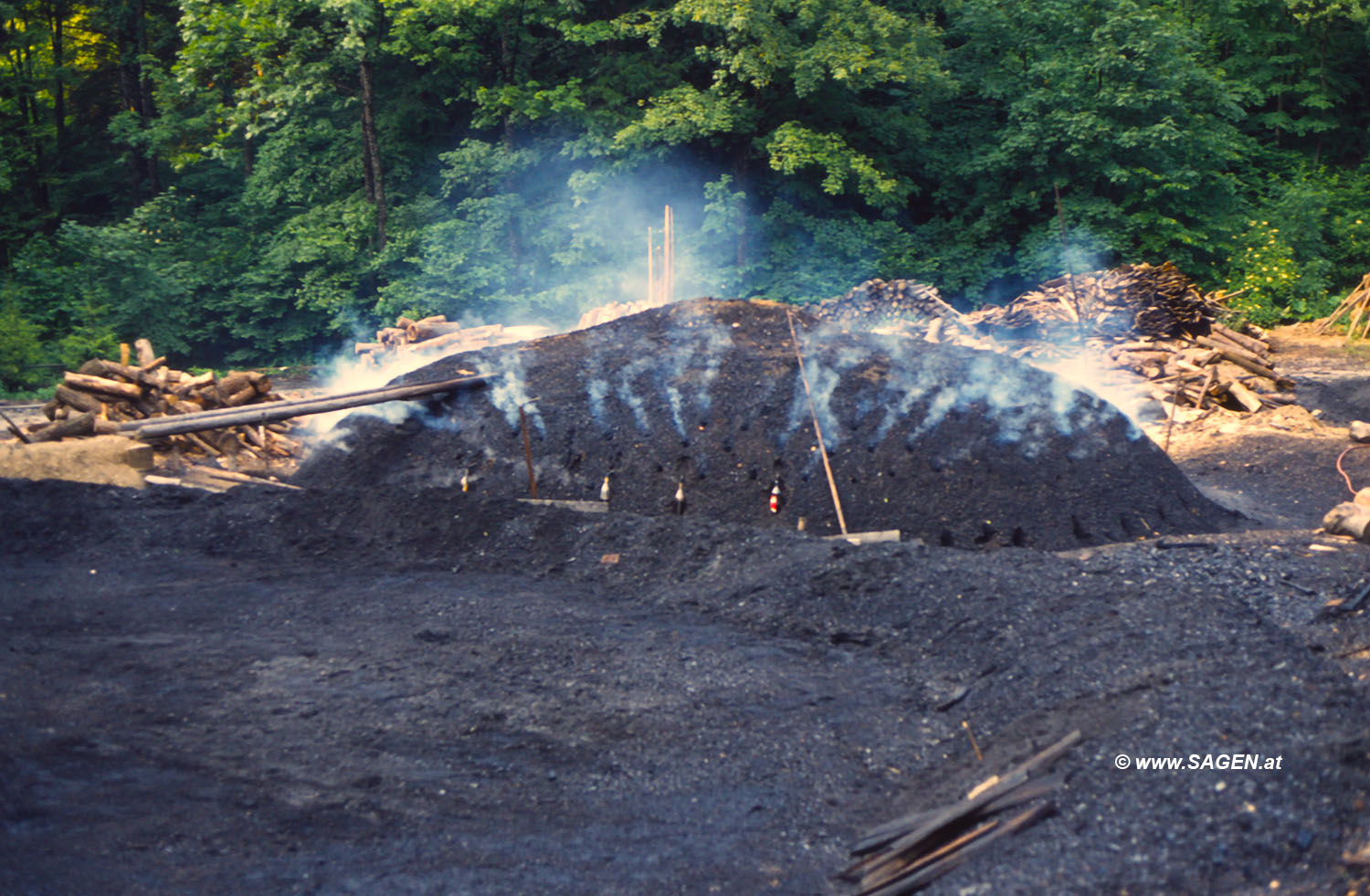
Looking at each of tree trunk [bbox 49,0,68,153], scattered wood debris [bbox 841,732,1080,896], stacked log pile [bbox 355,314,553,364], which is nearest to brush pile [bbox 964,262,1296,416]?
stacked log pile [bbox 355,314,553,364]

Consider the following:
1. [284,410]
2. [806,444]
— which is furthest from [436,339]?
[806,444]

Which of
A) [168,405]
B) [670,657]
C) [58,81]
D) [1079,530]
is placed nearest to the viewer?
[670,657]

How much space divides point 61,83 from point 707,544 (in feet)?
90.9

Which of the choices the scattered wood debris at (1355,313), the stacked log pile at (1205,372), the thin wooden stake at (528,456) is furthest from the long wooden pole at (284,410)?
the scattered wood debris at (1355,313)

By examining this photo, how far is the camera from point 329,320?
25.5 m

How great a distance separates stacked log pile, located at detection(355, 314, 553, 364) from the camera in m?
18.3

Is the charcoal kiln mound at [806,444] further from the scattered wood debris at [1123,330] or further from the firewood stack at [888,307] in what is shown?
the firewood stack at [888,307]

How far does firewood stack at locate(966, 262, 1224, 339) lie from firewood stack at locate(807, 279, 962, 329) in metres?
1.52

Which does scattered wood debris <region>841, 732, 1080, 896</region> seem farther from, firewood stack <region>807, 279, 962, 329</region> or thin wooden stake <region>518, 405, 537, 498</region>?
firewood stack <region>807, 279, 962, 329</region>

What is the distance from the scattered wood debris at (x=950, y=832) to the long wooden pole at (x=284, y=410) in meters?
8.45

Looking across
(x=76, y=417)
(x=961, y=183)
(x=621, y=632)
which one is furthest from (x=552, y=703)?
(x=961, y=183)

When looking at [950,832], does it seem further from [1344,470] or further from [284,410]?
[1344,470]

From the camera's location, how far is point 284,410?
1177 centimetres

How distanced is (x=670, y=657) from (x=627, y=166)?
18319 millimetres
